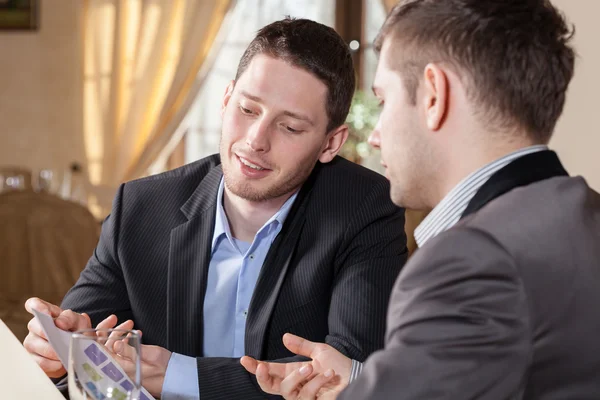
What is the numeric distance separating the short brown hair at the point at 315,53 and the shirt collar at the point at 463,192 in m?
0.92

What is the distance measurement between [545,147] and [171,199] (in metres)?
1.27

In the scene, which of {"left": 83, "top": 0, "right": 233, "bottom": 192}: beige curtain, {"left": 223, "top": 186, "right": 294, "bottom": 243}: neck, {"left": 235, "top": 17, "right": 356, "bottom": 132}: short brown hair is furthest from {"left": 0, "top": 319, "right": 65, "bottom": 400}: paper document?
{"left": 83, "top": 0, "right": 233, "bottom": 192}: beige curtain

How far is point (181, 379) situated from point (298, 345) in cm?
30

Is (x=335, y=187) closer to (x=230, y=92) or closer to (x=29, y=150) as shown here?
Result: (x=230, y=92)

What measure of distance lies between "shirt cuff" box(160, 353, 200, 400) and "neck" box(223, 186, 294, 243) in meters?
0.50

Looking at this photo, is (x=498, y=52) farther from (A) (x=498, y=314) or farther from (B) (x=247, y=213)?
(B) (x=247, y=213)

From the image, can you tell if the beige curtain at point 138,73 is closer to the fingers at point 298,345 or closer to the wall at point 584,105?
the wall at point 584,105

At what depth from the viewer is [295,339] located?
62.7 inches

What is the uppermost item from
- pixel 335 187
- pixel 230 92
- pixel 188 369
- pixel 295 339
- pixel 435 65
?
pixel 435 65

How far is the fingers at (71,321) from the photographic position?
70.9 inches

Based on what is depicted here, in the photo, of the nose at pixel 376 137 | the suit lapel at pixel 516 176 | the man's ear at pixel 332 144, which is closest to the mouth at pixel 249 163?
the man's ear at pixel 332 144

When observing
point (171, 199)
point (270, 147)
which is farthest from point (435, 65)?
point (171, 199)

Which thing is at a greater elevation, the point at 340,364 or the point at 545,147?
the point at 545,147

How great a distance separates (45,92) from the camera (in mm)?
6539
